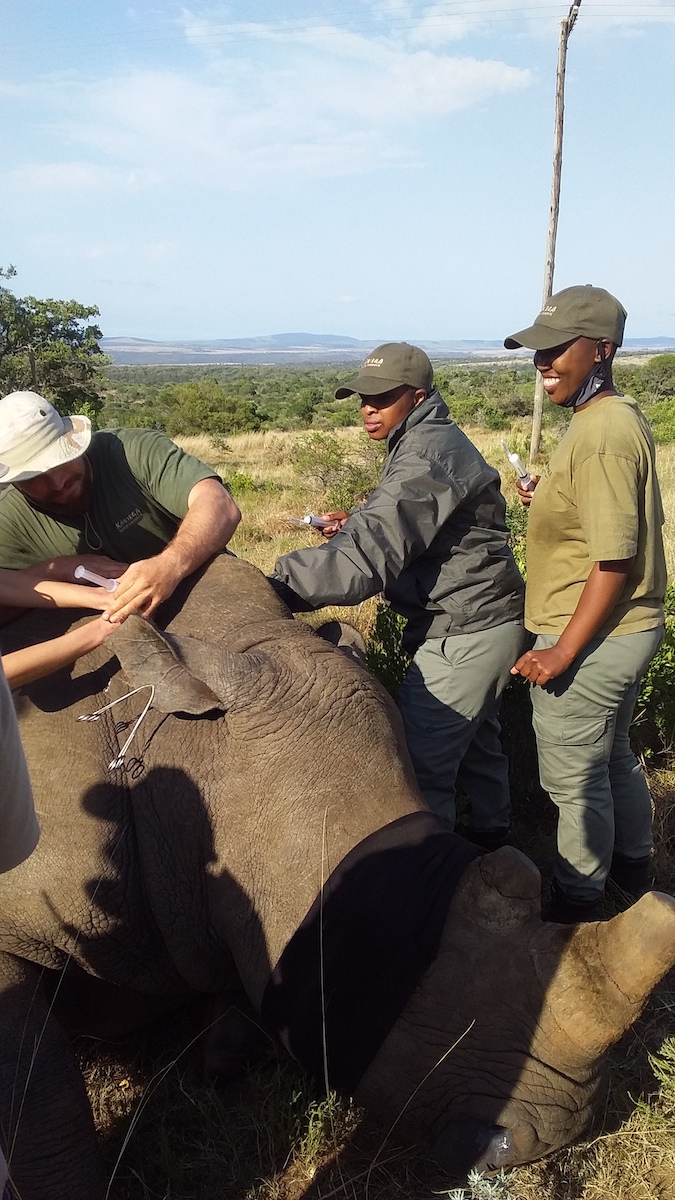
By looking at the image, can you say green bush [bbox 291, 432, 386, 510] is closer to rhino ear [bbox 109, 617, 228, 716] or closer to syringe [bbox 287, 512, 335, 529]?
syringe [bbox 287, 512, 335, 529]

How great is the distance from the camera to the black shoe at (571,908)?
418cm

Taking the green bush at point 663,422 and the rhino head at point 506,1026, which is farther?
the green bush at point 663,422

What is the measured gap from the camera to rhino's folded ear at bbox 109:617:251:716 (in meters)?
2.85

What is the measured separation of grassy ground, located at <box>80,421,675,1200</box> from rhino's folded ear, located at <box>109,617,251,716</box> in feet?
4.63

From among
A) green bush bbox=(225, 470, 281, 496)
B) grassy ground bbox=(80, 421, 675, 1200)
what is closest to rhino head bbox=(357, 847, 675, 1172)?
grassy ground bbox=(80, 421, 675, 1200)

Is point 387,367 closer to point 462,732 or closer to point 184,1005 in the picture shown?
point 462,732

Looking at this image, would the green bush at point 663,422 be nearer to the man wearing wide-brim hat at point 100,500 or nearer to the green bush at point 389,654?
the green bush at point 389,654

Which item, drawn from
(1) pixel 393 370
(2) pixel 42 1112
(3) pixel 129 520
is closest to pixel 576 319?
(1) pixel 393 370

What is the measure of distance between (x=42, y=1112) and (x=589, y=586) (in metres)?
2.70

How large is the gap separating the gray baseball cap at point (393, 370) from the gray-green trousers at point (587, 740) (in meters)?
1.31

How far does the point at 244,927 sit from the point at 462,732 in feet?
5.66

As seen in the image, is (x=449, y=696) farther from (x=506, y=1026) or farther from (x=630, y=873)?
(x=506, y=1026)

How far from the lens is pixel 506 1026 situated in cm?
236

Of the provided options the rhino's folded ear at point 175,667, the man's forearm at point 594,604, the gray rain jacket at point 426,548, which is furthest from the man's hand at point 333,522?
the rhino's folded ear at point 175,667
